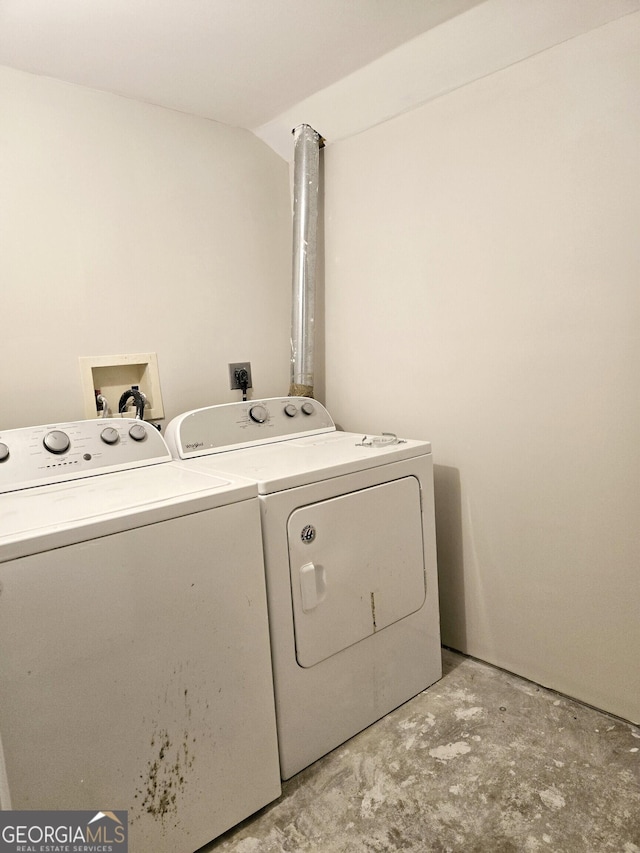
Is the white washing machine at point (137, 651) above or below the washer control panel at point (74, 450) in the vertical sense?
below

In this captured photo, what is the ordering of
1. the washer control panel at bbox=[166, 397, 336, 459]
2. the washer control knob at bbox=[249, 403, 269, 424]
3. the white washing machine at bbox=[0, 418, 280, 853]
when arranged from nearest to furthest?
the white washing machine at bbox=[0, 418, 280, 853] → the washer control panel at bbox=[166, 397, 336, 459] → the washer control knob at bbox=[249, 403, 269, 424]

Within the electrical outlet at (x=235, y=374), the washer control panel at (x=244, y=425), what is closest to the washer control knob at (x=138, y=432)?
the washer control panel at (x=244, y=425)

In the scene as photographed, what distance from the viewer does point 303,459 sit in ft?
5.62

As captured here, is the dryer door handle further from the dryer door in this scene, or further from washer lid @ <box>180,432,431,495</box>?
washer lid @ <box>180,432,431,495</box>

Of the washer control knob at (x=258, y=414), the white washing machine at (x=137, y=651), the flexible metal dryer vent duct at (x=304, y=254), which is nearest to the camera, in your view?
the white washing machine at (x=137, y=651)

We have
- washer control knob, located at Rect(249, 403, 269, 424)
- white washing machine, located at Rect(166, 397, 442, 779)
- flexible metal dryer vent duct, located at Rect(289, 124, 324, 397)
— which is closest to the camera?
white washing machine, located at Rect(166, 397, 442, 779)

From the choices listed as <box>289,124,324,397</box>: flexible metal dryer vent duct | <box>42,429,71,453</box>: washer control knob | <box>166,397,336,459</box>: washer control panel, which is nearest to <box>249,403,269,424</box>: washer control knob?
<box>166,397,336,459</box>: washer control panel

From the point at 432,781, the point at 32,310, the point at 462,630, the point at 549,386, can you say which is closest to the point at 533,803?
the point at 432,781

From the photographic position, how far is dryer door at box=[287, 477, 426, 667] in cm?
154

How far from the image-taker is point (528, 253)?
1752 millimetres

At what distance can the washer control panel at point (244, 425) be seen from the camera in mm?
1876

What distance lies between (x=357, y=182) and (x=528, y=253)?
793mm

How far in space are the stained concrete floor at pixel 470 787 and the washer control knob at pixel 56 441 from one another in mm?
1077

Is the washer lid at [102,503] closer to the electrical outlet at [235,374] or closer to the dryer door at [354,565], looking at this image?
the dryer door at [354,565]
